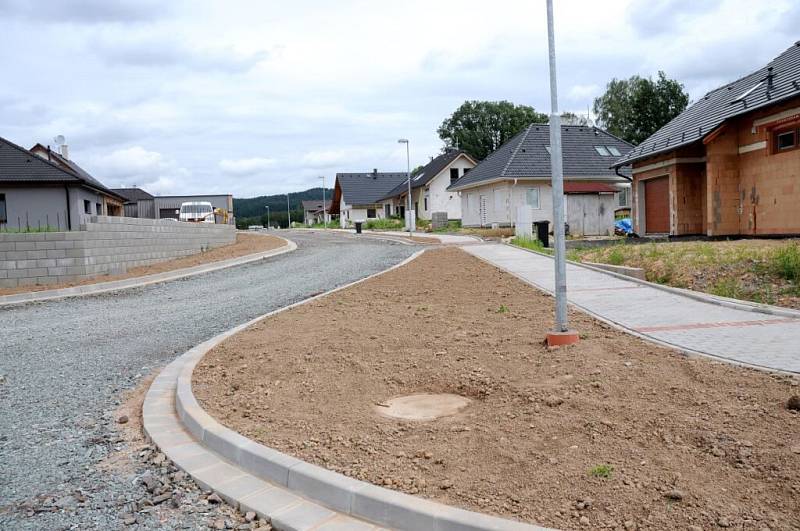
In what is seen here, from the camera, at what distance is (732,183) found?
1903 centimetres

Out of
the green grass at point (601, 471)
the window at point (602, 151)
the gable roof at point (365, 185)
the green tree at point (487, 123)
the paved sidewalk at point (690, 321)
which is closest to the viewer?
the green grass at point (601, 471)

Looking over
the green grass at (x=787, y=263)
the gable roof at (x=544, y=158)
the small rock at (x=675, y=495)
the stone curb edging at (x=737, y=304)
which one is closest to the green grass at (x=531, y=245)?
the stone curb edging at (x=737, y=304)

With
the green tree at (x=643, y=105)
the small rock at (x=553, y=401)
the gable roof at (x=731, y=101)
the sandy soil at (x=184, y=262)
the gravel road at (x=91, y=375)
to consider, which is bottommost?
the gravel road at (x=91, y=375)

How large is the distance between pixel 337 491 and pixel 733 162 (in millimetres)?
19196

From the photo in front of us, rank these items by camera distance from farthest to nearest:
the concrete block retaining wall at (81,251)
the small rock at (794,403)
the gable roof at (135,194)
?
the gable roof at (135,194) < the concrete block retaining wall at (81,251) < the small rock at (794,403)

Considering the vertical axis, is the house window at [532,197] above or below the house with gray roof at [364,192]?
below

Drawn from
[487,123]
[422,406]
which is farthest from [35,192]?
[487,123]

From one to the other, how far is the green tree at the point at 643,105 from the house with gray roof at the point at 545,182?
19.3m

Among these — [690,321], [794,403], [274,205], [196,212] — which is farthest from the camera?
[274,205]

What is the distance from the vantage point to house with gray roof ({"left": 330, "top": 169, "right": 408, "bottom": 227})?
68000 mm

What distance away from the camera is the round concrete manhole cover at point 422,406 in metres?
5.05

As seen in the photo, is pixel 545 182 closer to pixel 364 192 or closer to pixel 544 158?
pixel 544 158

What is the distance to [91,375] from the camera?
23.8 ft

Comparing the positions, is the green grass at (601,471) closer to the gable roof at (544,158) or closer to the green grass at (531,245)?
the green grass at (531,245)
